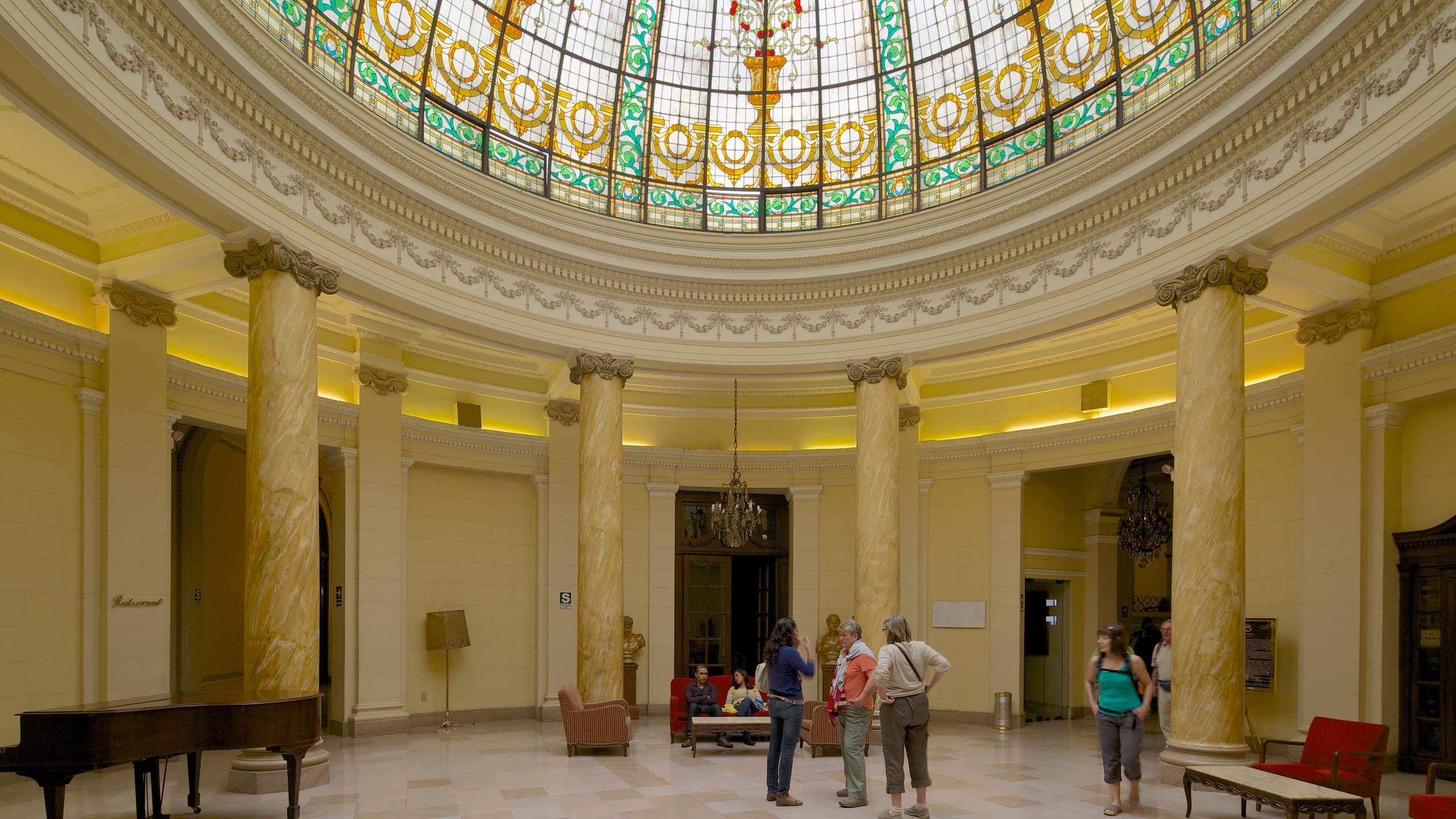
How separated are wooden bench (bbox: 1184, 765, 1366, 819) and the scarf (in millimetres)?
3045

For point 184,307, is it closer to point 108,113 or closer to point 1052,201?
point 108,113

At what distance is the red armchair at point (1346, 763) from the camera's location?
8.78 metres

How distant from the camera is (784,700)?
9297 millimetres

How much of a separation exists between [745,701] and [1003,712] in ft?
18.6

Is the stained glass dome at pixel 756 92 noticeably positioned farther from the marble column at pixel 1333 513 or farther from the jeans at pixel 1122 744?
the jeans at pixel 1122 744

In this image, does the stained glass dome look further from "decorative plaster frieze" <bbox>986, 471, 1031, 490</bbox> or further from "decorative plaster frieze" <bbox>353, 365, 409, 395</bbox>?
"decorative plaster frieze" <bbox>986, 471, 1031, 490</bbox>

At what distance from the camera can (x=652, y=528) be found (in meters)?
18.9

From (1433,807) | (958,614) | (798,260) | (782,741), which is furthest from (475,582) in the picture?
(1433,807)

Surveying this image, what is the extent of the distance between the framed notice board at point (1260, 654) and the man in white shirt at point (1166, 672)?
2.59 m

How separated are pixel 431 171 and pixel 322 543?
11.3 m

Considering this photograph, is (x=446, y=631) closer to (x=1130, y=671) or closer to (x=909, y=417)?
(x=909, y=417)

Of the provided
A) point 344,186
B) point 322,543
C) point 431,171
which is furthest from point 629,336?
point 322,543

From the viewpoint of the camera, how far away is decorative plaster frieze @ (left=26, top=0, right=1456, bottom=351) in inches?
351

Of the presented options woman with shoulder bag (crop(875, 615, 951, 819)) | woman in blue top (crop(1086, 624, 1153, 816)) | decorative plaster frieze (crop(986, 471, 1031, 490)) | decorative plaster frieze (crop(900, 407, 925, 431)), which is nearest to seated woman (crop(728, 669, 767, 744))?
woman with shoulder bag (crop(875, 615, 951, 819))
